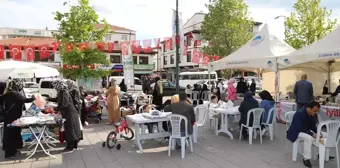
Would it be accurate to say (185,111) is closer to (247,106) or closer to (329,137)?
(247,106)

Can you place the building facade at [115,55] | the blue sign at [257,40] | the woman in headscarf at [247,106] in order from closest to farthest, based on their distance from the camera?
the woman in headscarf at [247,106]
the blue sign at [257,40]
the building facade at [115,55]

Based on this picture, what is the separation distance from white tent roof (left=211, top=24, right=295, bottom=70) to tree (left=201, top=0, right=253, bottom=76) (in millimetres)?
11240

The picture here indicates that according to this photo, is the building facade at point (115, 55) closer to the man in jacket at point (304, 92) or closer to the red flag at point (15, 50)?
the red flag at point (15, 50)

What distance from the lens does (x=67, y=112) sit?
5.96 metres

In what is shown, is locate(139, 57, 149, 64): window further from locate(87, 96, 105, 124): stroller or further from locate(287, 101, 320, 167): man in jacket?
locate(287, 101, 320, 167): man in jacket

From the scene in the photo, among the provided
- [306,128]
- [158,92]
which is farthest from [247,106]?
[158,92]

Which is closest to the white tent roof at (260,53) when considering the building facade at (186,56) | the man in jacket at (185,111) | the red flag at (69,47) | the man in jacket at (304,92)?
the man in jacket at (304,92)

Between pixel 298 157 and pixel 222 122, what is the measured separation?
239cm

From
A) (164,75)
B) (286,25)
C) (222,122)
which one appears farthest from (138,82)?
(164,75)

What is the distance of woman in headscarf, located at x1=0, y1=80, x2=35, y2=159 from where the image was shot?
569cm

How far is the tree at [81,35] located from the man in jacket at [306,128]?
10490mm

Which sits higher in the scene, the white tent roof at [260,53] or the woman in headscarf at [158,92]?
the white tent roof at [260,53]

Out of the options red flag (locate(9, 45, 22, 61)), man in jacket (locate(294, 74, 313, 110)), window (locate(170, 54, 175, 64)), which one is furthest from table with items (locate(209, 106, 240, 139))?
window (locate(170, 54, 175, 64))

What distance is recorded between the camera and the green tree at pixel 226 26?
73.7ft
